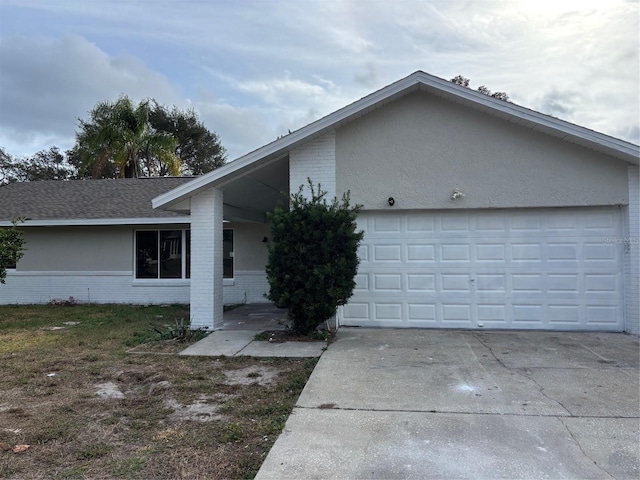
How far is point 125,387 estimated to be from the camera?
5.38 meters

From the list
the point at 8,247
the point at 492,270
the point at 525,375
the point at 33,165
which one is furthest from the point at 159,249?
the point at 33,165

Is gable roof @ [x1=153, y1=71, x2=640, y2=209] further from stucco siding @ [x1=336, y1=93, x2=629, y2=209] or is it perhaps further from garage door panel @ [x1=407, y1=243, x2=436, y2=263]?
garage door panel @ [x1=407, y1=243, x2=436, y2=263]

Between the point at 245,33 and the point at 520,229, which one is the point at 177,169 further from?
the point at 520,229

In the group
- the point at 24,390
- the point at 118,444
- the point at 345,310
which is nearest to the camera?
the point at 118,444

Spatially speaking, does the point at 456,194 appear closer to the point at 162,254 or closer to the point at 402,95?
the point at 402,95

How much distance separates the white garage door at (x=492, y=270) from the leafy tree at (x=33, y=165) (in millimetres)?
34836

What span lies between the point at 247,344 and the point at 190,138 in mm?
26595

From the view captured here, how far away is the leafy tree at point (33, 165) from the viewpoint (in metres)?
35.1

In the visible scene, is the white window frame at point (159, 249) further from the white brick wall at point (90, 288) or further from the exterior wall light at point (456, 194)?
the exterior wall light at point (456, 194)

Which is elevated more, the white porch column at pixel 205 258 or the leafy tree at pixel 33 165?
the leafy tree at pixel 33 165

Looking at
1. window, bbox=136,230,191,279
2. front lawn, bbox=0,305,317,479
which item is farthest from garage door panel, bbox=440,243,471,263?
window, bbox=136,230,191,279

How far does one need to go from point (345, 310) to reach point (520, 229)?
13.0 feet

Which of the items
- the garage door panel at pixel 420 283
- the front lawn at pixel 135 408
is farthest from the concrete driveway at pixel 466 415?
the garage door panel at pixel 420 283

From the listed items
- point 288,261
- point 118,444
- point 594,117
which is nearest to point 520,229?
point 288,261
